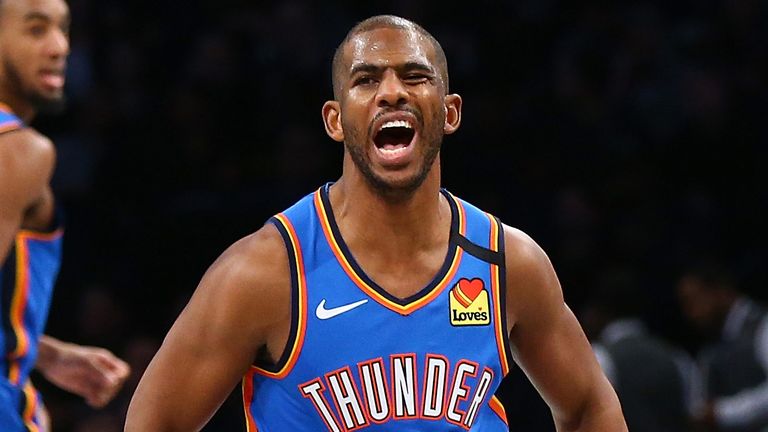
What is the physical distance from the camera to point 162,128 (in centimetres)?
838

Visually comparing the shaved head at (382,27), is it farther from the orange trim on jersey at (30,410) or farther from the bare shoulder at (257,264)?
the orange trim on jersey at (30,410)

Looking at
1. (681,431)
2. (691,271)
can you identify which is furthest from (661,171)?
(681,431)

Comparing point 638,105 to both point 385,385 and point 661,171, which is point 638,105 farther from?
point 385,385

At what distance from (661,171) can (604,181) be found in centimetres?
42

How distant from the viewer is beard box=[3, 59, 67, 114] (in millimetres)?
4043

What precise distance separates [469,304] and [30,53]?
1611 millimetres

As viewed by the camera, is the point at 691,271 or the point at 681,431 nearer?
the point at 681,431

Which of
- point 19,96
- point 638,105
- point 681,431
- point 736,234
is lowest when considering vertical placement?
point 681,431

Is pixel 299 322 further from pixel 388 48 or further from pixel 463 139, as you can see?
pixel 463 139

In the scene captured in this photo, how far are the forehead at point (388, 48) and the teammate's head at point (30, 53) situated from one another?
47.3 inches

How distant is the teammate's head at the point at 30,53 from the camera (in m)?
4.04

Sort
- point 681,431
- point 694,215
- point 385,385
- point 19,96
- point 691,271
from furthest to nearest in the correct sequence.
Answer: point 694,215, point 691,271, point 681,431, point 19,96, point 385,385

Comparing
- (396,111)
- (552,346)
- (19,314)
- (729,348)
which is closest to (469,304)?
(552,346)

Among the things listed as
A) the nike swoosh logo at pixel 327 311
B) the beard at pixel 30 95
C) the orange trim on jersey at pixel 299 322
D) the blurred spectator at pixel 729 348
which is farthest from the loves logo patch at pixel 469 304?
the blurred spectator at pixel 729 348
